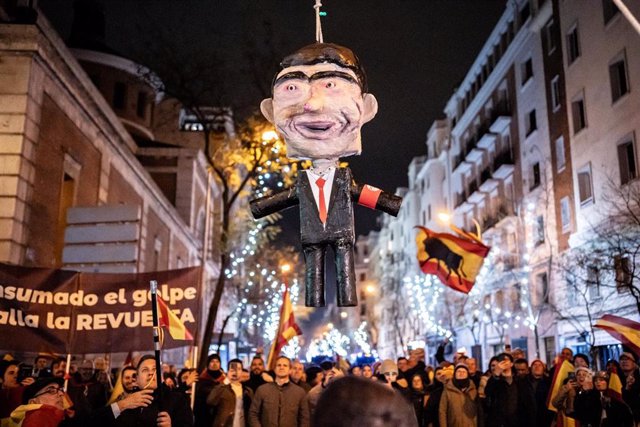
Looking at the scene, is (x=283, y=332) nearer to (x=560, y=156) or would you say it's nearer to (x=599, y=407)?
(x=599, y=407)

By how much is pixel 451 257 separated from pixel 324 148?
7131mm

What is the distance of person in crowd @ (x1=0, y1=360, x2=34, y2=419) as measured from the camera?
8250 mm

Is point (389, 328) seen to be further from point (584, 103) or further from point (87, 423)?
point (87, 423)

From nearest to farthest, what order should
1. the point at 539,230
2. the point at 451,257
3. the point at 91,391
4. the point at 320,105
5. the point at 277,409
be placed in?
the point at 320,105, the point at 277,409, the point at 91,391, the point at 451,257, the point at 539,230

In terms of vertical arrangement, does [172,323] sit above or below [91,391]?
above

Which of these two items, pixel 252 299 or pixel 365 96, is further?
pixel 252 299

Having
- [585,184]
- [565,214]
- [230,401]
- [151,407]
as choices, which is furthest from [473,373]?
[565,214]

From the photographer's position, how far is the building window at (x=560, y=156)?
28.3m

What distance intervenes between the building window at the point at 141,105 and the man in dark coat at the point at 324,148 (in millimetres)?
36219

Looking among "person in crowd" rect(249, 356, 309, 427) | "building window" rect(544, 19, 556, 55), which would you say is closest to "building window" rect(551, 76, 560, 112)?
"building window" rect(544, 19, 556, 55)

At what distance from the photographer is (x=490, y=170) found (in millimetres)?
38344

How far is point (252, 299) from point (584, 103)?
20384 millimetres

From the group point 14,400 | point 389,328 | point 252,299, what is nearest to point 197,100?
point 14,400

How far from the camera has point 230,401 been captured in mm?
9766
